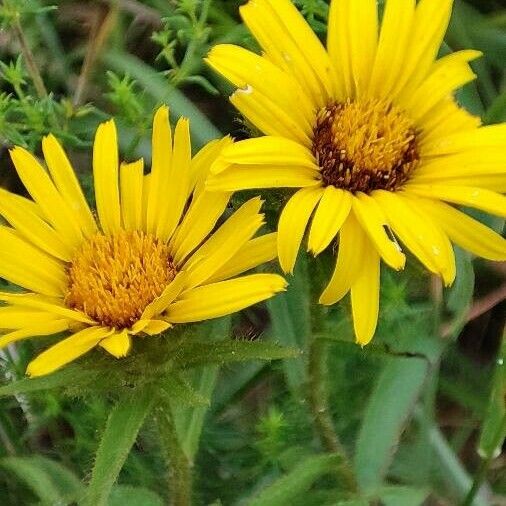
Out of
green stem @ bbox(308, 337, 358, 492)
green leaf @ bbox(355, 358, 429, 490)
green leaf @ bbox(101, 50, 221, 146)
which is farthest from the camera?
green leaf @ bbox(101, 50, 221, 146)

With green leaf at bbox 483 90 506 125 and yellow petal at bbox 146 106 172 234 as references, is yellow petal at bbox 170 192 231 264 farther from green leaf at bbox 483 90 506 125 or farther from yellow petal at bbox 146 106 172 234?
green leaf at bbox 483 90 506 125

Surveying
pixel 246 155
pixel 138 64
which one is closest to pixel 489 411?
pixel 246 155

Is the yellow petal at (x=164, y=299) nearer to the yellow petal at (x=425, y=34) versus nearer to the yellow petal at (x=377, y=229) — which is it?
the yellow petal at (x=377, y=229)

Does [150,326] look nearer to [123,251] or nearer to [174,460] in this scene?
[123,251]

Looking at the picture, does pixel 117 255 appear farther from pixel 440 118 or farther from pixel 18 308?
pixel 440 118

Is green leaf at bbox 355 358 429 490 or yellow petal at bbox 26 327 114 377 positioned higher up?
yellow petal at bbox 26 327 114 377

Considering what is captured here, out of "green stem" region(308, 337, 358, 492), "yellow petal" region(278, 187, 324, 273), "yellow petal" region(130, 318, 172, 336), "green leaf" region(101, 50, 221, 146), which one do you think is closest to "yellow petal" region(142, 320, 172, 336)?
"yellow petal" region(130, 318, 172, 336)

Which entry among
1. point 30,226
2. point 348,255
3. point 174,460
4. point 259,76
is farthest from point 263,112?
point 174,460
